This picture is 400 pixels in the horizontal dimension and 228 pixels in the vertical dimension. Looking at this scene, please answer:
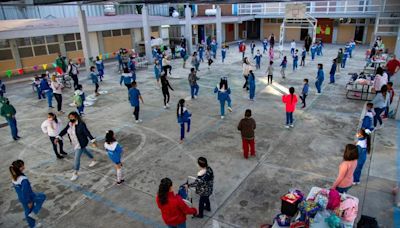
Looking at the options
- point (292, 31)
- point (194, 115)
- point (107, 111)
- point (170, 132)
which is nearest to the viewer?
point (170, 132)

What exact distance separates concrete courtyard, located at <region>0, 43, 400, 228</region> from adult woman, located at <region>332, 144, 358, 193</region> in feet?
3.69

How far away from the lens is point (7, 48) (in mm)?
21188

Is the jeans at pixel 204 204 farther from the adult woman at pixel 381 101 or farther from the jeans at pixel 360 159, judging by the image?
the adult woman at pixel 381 101

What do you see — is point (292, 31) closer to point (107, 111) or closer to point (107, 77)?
point (107, 77)

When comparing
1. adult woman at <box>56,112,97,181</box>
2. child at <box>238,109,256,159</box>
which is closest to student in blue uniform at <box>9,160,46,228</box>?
adult woman at <box>56,112,97,181</box>

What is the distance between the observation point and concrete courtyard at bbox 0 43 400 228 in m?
6.78

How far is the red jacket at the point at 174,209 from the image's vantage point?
4824mm

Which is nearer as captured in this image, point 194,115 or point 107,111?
point 194,115

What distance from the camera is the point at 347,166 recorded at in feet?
18.8

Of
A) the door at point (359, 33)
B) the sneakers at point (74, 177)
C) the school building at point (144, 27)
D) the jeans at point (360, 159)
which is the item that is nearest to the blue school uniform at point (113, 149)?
the sneakers at point (74, 177)

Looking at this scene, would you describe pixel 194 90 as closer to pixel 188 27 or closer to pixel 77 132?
pixel 77 132

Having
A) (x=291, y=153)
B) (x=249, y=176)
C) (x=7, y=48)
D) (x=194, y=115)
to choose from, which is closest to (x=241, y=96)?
(x=194, y=115)

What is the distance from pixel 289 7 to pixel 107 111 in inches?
866

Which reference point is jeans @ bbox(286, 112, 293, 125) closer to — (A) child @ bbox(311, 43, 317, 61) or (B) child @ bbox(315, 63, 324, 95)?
(B) child @ bbox(315, 63, 324, 95)
